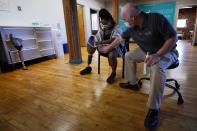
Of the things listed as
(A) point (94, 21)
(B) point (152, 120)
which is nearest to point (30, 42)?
(B) point (152, 120)

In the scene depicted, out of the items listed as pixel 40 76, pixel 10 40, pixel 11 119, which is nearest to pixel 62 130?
pixel 11 119

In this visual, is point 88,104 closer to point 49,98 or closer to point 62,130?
point 62,130

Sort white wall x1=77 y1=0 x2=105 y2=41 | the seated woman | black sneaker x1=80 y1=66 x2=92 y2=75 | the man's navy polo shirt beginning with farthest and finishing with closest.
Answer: white wall x1=77 y1=0 x2=105 y2=41, black sneaker x1=80 y1=66 x2=92 y2=75, the seated woman, the man's navy polo shirt

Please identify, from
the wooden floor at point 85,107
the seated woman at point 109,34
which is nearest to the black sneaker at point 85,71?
the wooden floor at point 85,107

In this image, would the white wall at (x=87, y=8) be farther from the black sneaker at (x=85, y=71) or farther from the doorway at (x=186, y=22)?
the doorway at (x=186, y=22)

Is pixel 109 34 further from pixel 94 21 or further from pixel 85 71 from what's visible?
pixel 94 21

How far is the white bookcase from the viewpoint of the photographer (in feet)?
8.06

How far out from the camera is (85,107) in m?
1.18

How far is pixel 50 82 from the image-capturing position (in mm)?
1838

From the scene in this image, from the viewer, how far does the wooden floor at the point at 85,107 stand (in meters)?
0.95

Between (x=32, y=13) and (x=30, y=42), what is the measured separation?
0.85m

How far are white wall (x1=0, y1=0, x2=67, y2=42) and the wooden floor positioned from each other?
68.3 inches

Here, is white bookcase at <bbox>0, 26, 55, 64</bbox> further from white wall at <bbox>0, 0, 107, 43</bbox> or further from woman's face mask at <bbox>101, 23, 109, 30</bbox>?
woman's face mask at <bbox>101, 23, 109, 30</bbox>

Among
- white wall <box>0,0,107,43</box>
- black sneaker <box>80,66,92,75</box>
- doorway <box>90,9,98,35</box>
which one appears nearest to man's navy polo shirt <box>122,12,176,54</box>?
black sneaker <box>80,66,92,75</box>
